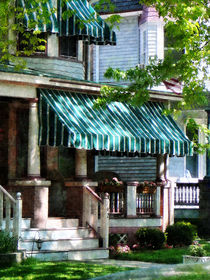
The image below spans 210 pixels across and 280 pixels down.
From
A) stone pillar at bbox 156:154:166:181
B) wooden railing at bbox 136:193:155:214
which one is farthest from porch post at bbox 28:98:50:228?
stone pillar at bbox 156:154:166:181

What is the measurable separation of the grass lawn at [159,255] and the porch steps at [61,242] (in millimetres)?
716

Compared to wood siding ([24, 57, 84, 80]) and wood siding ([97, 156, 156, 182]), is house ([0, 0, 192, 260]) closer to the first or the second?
wood siding ([24, 57, 84, 80])

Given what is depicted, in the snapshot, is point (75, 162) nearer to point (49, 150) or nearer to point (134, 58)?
point (49, 150)

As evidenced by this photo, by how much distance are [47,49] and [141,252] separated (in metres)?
6.76

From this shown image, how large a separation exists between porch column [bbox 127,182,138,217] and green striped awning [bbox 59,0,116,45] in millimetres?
4845

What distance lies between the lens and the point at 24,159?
67.9 feet

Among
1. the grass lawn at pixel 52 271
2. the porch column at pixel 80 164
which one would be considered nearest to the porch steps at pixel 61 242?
the porch column at pixel 80 164

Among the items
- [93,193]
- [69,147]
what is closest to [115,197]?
[93,193]

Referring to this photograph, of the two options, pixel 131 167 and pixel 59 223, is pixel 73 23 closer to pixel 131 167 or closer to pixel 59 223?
pixel 59 223

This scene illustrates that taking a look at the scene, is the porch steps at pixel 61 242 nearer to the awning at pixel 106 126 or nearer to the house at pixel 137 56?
the awning at pixel 106 126

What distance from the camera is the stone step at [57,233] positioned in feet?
61.2

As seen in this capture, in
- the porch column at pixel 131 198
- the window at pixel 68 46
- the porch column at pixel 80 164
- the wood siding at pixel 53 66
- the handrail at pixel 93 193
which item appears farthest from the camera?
the window at pixel 68 46

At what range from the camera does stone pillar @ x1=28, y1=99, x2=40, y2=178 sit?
19.5m

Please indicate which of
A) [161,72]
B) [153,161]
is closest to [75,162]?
[161,72]
